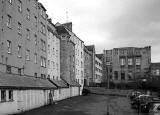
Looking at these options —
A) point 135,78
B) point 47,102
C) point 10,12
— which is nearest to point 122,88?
point 135,78

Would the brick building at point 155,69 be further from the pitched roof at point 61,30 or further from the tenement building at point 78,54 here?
the pitched roof at point 61,30

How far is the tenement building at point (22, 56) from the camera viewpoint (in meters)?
29.1

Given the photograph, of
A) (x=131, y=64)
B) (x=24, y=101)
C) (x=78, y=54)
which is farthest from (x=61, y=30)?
(x=24, y=101)

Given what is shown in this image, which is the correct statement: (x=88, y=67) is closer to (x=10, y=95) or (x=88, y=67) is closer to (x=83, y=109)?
(x=83, y=109)

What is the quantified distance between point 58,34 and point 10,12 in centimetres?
2791

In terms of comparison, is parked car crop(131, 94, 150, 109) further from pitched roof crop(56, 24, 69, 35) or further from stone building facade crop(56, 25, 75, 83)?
pitched roof crop(56, 24, 69, 35)

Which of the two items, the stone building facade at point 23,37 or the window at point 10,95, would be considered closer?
the window at point 10,95

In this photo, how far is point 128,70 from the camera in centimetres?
7688

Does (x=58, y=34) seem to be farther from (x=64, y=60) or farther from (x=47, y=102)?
(x=47, y=102)

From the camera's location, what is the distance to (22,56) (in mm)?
35562

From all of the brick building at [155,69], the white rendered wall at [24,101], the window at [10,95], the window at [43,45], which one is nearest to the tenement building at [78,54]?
the brick building at [155,69]

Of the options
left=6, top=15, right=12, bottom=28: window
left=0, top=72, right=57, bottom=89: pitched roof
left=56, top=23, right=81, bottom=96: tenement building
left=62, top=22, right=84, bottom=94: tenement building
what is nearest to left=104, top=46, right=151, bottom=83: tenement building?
left=62, top=22, right=84, bottom=94: tenement building

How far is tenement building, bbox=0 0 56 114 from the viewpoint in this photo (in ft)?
95.3

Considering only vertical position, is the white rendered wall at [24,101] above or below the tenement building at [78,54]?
below
